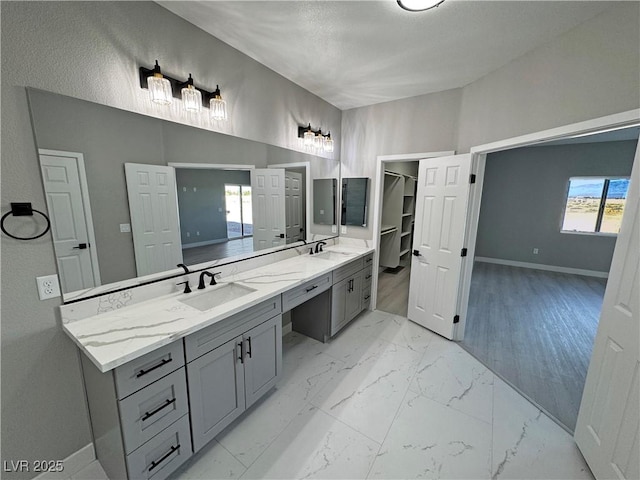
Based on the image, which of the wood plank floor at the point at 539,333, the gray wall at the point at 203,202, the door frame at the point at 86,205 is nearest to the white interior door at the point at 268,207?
the gray wall at the point at 203,202

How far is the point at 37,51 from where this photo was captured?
121 cm

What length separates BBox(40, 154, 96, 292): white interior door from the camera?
1.31m

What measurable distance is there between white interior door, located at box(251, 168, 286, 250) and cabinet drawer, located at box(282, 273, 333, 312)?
1.94 feet

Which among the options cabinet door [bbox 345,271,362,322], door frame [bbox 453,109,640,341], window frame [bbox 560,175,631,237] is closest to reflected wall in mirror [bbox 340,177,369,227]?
cabinet door [bbox 345,271,362,322]

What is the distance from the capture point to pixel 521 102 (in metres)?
2.10

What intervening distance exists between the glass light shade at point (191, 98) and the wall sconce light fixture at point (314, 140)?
4.03 ft

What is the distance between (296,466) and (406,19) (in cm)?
283

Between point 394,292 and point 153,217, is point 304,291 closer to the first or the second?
point 153,217

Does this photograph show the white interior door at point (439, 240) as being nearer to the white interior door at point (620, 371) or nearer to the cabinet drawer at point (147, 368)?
the white interior door at point (620, 371)

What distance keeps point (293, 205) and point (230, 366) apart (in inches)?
67.3

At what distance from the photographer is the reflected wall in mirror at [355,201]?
3441 millimetres

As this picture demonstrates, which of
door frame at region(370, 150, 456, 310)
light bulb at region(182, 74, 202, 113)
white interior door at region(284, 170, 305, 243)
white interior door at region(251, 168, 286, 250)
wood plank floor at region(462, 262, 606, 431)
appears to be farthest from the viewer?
door frame at region(370, 150, 456, 310)

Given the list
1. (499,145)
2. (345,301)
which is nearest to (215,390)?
(345,301)

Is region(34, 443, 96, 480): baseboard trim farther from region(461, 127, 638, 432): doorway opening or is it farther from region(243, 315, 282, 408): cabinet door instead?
A: region(461, 127, 638, 432): doorway opening
